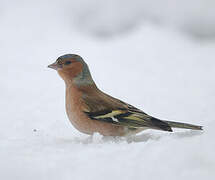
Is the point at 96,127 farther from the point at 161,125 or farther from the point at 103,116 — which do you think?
the point at 161,125

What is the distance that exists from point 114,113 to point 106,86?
522 cm

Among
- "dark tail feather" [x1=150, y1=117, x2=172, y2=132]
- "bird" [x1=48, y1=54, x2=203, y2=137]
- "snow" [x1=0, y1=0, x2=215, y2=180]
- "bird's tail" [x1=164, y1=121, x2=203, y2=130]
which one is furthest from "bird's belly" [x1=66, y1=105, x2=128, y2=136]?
"bird's tail" [x1=164, y1=121, x2=203, y2=130]

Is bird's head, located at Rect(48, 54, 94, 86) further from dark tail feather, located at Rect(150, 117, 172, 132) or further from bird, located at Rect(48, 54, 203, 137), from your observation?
dark tail feather, located at Rect(150, 117, 172, 132)

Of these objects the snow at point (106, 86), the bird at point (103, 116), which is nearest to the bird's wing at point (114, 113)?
the bird at point (103, 116)

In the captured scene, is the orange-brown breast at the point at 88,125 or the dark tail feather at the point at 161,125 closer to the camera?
the dark tail feather at the point at 161,125

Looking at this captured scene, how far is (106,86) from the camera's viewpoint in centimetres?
1003

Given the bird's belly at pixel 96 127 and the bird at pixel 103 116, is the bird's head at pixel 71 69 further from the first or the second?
the bird's belly at pixel 96 127

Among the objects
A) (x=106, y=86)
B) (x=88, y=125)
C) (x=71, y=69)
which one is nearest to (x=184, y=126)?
(x=88, y=125)

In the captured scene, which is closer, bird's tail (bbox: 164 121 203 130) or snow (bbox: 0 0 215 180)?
snow (bbox: 0 0 215 180)

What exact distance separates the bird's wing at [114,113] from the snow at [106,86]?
198 millimetres

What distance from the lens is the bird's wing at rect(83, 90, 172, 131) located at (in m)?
Result: 4.73

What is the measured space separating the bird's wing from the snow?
0.20 metres

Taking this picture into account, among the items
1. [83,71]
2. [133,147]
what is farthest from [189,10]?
[133,147]

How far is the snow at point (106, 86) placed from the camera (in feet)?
10.9
